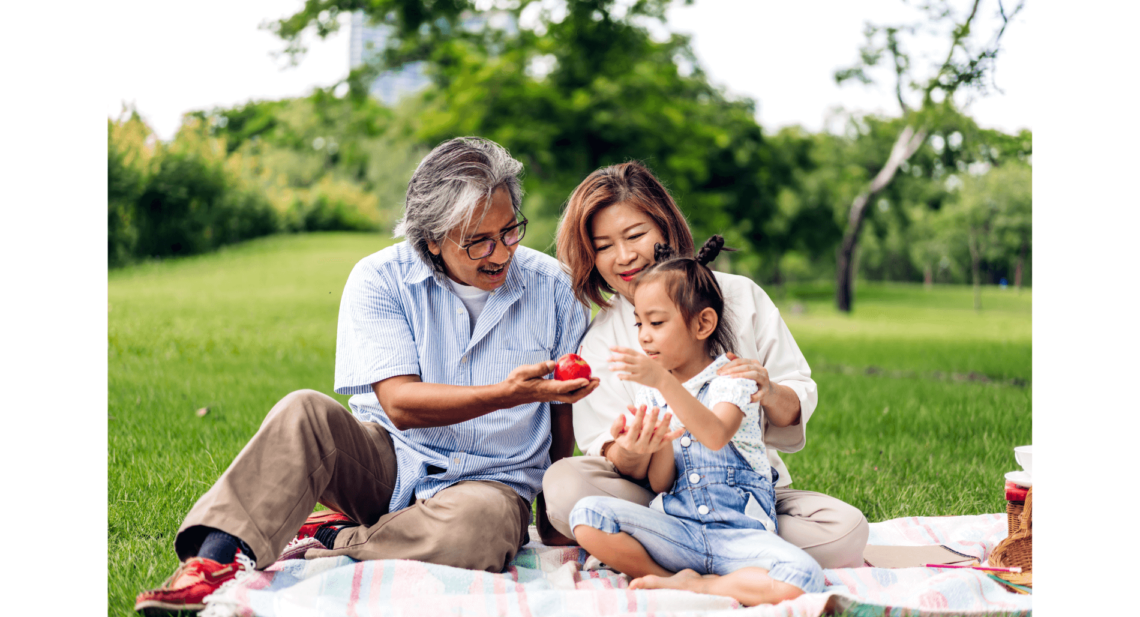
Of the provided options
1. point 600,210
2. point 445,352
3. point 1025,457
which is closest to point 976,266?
point 1025,457

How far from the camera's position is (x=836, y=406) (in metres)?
7.12

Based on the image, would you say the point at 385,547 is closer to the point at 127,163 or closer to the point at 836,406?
the point at 836,406

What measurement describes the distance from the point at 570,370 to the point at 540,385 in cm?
11

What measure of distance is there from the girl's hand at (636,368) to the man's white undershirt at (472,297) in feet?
3.24

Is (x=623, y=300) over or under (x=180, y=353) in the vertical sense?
over

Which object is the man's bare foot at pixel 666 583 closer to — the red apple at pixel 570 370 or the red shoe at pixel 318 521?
the red apple at pixel 570 370

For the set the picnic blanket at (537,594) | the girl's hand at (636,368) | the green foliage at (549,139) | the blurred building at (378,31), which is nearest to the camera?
the girl's hand at (636,368)

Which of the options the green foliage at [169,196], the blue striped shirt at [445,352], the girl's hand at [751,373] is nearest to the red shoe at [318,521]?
the blue striped shirt at [445,352]

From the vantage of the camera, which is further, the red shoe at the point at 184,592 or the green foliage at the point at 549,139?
the green foliage at the point at 549,139

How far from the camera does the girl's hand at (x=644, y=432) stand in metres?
2.66

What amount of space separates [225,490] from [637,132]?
18668 mm

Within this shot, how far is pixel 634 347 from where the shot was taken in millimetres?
3305
